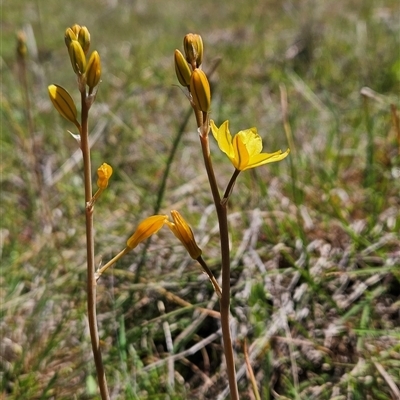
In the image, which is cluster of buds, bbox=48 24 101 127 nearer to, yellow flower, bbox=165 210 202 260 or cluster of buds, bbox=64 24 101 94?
cluster of buds, bbox=64 24 101 94

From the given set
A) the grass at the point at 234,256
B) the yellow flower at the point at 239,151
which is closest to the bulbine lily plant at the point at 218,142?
the yellow flower at the point at 239,151

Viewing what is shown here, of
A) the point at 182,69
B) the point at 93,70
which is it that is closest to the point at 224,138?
the point at 182,69

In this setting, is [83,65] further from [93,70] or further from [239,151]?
[239,151]

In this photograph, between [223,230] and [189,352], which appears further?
[189,352]

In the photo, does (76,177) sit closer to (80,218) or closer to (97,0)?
(80,218)

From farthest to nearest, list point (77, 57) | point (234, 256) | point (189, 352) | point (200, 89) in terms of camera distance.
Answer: point (234, 256), point (189, 352), point (77, 57), point (200, 89)

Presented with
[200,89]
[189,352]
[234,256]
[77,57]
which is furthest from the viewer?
[234,256]
